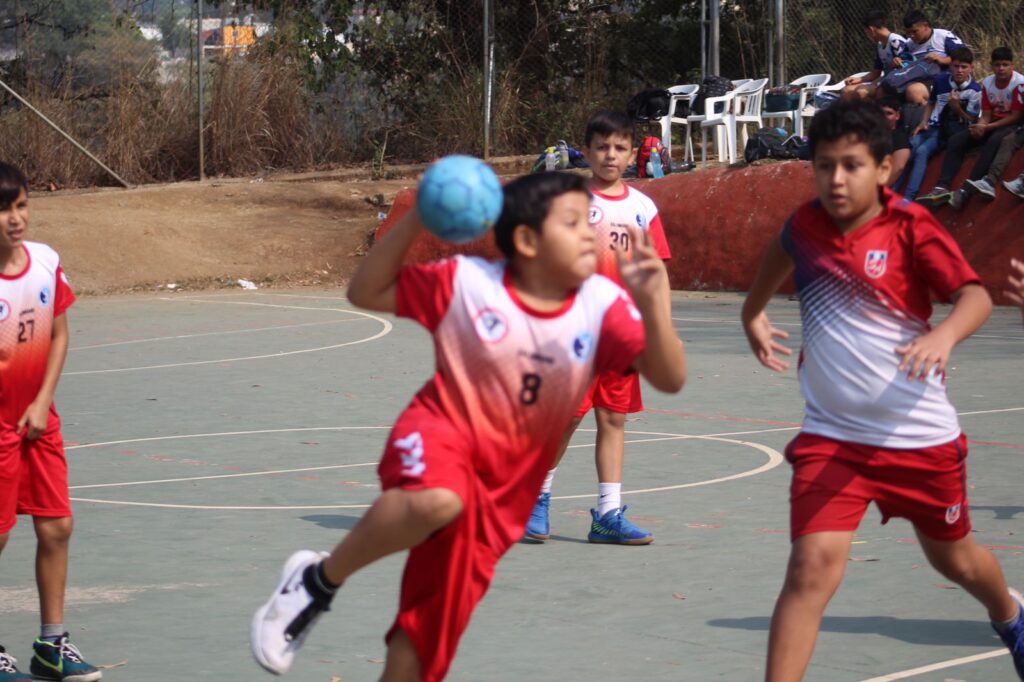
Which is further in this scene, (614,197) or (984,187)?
(984,187)

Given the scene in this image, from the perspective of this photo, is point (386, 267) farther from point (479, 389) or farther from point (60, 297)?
point (60, 297)

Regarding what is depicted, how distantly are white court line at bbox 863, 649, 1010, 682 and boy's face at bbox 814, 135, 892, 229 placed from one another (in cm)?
150

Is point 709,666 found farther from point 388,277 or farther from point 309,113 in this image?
point 309,113

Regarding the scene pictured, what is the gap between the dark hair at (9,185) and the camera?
17.5 feet

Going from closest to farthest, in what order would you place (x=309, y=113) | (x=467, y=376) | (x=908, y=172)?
(x=467, y=376) → (x=908, y=172) → (x=309, y=113)

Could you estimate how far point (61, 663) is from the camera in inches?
202

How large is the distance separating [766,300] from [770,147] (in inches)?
639

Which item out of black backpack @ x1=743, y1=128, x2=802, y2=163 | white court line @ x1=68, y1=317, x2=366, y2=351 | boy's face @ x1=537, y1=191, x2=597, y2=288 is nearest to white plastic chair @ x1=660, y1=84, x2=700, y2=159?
black backpack @ x1=743, y1=128, x2=802, y2=163

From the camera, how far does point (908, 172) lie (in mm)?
18281

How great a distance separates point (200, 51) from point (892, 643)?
21.2 metres

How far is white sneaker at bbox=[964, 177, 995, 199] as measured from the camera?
695 inches

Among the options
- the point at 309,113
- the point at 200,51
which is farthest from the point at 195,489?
the point at 309,113

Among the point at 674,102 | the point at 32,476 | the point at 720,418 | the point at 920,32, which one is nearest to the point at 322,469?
the point at 720,418

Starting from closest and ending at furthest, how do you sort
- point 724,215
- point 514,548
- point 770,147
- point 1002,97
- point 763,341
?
1. point 763,341
2. point 514,548
3. point 1002,97
4. point 724,215
5. point 770,147
